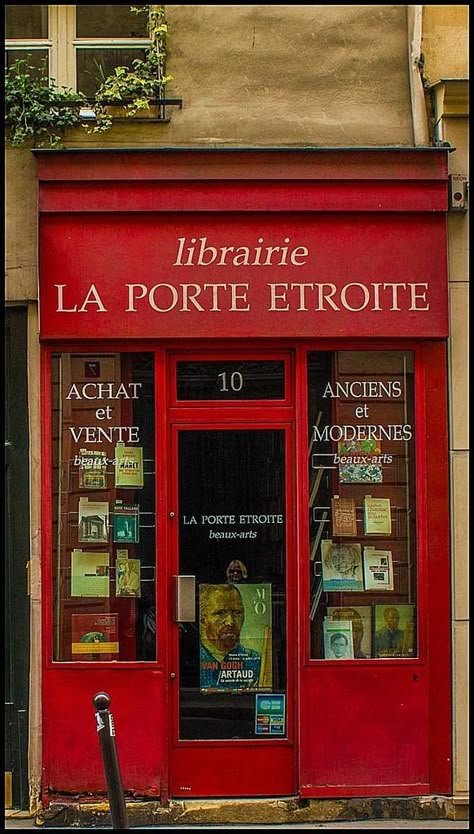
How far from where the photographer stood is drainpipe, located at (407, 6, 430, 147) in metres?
8.19

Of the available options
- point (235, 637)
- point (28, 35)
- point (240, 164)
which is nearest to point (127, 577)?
point (235, 637)

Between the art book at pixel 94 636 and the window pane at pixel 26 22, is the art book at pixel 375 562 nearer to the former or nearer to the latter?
the art book at pixel 94 636

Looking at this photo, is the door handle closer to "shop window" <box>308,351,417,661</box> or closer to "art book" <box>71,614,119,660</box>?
"art book" <box>71,614,119,660</box>

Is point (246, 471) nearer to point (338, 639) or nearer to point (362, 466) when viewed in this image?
point (362, 466)

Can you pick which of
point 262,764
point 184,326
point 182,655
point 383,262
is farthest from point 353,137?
point 262,764

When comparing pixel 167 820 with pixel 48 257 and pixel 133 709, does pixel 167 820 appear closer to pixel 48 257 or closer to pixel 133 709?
pixel 133 709

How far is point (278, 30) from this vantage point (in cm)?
830

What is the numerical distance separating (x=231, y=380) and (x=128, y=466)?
0.88 metres

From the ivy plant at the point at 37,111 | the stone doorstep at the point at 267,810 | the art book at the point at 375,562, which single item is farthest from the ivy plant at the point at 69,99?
the stone doorstep at the point at 267,810

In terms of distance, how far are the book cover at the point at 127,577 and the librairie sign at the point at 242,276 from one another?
1479 mm

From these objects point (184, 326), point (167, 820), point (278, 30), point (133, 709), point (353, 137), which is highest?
point (278, 30)

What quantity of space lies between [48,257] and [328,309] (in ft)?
6.04

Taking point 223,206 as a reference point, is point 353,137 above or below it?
above

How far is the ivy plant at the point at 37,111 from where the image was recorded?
26.6 ft
